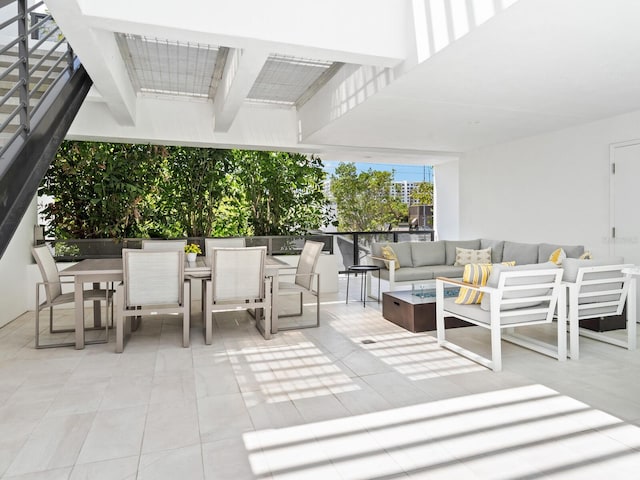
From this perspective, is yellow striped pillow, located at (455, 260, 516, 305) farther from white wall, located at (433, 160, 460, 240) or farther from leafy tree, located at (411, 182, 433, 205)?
leafy tree, located at (411, 182, 433, 205)

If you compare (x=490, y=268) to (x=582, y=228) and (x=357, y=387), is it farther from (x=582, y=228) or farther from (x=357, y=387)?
(x=582, y=228)

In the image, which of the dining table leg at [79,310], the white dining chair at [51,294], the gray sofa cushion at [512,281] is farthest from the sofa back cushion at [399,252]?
the dining table leg at [79,310]

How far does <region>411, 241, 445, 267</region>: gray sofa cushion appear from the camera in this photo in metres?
7.11

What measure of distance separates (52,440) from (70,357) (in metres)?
1.65

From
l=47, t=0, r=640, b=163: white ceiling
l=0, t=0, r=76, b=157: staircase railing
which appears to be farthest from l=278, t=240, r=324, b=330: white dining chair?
l=0, t=0, r=76, b=157: staircase railing

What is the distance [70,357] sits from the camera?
12.7ft

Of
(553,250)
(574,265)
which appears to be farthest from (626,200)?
(574,265)

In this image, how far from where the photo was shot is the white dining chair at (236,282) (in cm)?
432

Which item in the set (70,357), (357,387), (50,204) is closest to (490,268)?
(357,387)

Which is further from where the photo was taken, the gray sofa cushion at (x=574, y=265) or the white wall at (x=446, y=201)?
the white wall at (x=446, y=201)

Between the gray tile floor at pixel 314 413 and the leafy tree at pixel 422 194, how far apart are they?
9.29 metres

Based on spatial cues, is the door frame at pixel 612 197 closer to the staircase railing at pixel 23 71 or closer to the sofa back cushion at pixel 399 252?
the sofa back cushion at pixel 399 252

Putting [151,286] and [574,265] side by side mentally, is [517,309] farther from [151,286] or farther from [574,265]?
[151,286]

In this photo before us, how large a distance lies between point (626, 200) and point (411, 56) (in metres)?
3.39
